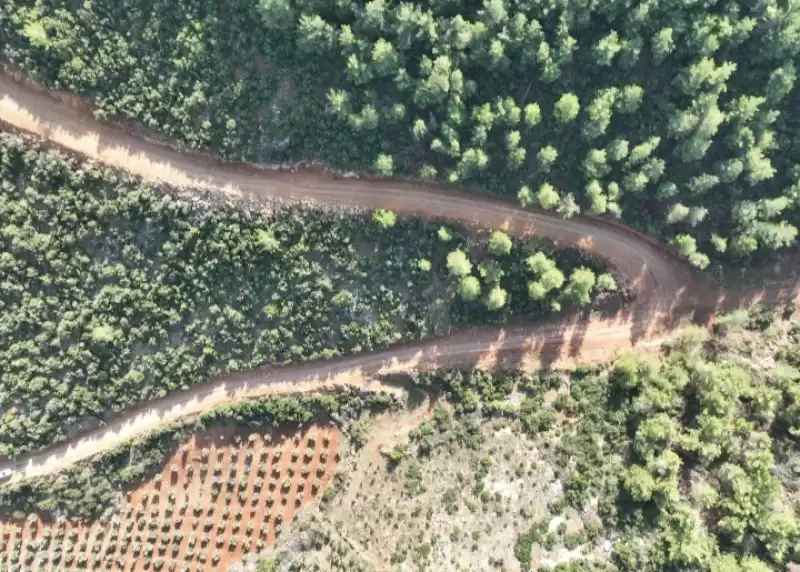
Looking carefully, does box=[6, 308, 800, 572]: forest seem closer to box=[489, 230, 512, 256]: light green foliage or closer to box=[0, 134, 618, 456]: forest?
box=[0, 134, 618, 456]: forest

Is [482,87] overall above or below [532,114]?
above

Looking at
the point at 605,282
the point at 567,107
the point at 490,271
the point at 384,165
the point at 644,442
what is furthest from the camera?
the point at 605,282

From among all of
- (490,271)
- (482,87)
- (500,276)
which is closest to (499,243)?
(490,271)

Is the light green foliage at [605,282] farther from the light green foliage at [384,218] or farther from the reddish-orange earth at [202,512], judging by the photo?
the reddish-orange earth at [202,512]

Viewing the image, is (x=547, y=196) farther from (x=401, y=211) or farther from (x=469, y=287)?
(x=401, y=211)

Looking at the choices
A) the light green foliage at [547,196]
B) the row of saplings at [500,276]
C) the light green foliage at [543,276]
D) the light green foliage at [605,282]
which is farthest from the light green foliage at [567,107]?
the light green foliage at [605,282]

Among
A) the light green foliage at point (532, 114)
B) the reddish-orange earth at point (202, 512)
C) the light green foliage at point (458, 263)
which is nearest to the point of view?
the light green foliage at point (532, 114)

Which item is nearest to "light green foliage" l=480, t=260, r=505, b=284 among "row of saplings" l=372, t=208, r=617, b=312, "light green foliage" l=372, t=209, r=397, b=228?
"row of saplings" l=372, t=208, r=617, b=312
